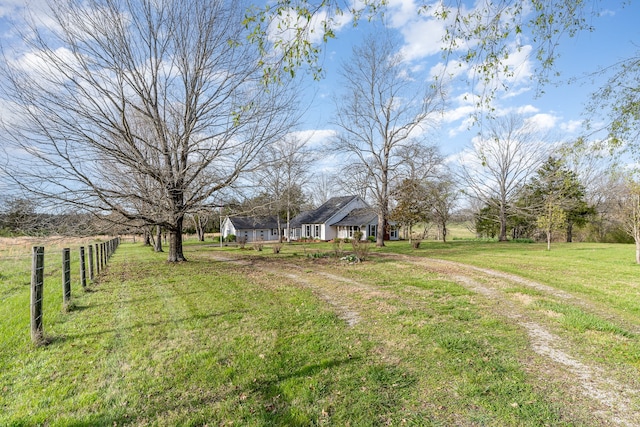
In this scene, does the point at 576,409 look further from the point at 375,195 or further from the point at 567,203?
the point at 567,203

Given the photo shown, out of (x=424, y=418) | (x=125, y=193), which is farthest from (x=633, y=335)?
(x=125, y=193)

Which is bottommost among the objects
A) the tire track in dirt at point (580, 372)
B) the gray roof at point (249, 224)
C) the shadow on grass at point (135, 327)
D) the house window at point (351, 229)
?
the tire track in dirt at point (580, 372)

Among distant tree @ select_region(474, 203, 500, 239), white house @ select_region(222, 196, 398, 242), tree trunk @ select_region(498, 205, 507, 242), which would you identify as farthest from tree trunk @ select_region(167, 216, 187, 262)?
distant tree @ select_region(474, 203, 500, 239)

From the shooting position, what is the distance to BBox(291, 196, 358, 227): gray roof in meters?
37.4

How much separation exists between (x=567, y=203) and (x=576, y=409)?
32.4 m

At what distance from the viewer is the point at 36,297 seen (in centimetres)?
449

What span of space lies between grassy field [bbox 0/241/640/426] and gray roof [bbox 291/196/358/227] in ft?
98.4

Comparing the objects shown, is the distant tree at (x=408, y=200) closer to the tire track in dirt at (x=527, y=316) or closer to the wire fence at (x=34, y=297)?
the tire track in dirt at (x=527, y=316)

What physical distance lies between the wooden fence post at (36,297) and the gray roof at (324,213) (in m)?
32.4

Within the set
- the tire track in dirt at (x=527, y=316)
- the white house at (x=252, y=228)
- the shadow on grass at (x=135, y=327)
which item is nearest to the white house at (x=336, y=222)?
the white house at (x=252, y=228)

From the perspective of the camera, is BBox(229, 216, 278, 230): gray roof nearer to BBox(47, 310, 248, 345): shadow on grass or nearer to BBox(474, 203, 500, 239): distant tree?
BBox(474, 203, 500, 239): distant tree

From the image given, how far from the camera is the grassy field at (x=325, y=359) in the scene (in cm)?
280

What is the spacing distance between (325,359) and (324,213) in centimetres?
3476

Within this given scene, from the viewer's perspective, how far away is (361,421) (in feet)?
8.71
